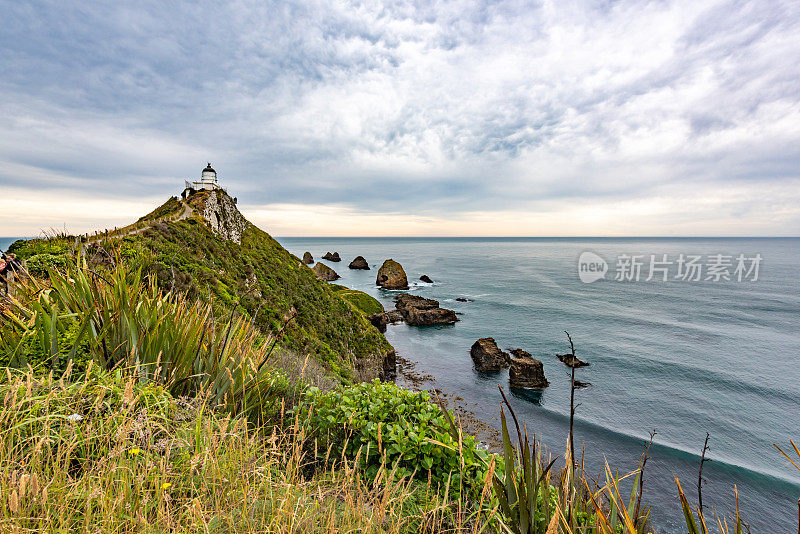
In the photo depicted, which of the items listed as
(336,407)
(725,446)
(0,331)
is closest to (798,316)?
(725,446)

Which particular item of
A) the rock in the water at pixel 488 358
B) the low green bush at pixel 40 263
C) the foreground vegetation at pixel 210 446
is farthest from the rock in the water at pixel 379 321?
the foreground vegetation at pixel 210 446

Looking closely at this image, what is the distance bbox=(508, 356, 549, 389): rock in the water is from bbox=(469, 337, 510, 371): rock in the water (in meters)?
1.65

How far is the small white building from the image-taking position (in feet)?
107

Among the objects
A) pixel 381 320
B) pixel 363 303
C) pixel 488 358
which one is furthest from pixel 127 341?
pixel 363 303

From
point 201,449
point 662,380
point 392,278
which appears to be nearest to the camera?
point 201,449

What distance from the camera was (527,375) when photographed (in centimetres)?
2575

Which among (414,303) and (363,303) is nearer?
(363,303)

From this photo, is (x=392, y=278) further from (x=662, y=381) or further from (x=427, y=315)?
(x=662, y=381)

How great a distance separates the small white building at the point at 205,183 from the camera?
32616 mm

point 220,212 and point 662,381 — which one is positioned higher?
A: point 220,212

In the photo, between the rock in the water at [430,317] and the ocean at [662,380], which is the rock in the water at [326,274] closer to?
the ocean at [662,380]

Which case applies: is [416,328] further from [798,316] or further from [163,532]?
[798,316]

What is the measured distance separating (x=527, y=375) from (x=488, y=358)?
3430 millimetres

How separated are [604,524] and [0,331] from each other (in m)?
4.89
